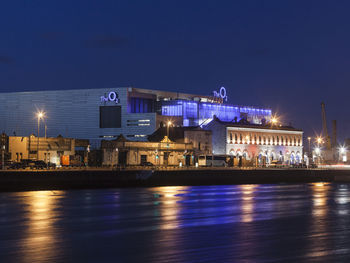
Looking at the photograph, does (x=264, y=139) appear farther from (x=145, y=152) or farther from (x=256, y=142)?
A: (x=145, y=152)

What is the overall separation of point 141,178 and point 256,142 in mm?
81875

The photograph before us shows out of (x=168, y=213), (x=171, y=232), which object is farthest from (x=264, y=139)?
(x=171, y=232)

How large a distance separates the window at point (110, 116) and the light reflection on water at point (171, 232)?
13340 cm

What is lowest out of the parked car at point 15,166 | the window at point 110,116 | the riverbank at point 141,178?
the riverbank at point 141,178

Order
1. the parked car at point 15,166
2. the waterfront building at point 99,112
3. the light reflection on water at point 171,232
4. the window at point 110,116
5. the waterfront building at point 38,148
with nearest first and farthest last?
the light reflection on water at point 171,232
the parked car at point 15,166
the waterfront building at point 38,148
the waterfront building at point 99,112
the window at point 110,116

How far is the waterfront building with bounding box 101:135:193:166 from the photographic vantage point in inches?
4989

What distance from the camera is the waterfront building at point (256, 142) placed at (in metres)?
153

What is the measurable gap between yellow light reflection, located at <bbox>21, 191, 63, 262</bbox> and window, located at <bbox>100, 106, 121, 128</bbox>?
136246 millimetres

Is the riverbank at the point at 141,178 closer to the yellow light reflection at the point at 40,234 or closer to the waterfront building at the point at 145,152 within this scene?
the waterfront building at the point at 145,152

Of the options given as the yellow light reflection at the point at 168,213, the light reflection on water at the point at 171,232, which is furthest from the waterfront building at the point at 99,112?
the light reflection on water at the point at 171,232

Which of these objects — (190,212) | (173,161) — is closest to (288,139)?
(173,161)

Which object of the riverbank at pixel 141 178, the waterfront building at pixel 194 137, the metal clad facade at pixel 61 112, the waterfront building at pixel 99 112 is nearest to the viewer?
the riverbank at pixel 141 178

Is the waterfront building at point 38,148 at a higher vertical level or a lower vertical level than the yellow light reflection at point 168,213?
higher

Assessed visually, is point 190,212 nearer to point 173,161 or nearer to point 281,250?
point 281,250
